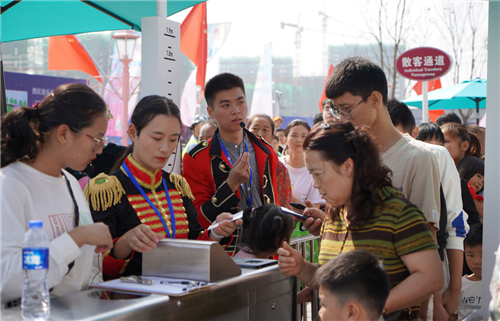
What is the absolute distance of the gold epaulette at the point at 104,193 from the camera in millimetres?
2107

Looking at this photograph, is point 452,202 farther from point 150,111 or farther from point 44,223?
point 44,223

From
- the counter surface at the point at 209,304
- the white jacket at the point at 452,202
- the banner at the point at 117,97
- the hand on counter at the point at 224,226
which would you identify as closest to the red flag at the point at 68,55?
the banner at the point at 117,97

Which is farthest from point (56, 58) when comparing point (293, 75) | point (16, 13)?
point (293, 75)

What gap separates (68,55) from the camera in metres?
8.02

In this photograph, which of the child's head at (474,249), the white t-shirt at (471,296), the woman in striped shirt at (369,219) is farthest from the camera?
the child's head at (474,249)

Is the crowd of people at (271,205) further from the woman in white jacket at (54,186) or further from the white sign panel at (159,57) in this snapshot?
the white sign panel at (159,57)

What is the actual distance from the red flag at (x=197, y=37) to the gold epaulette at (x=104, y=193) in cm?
532

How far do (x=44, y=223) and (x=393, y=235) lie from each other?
4.20 feet

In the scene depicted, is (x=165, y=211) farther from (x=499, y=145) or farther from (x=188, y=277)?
(x=499, y=145)

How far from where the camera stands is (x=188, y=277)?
1895mm

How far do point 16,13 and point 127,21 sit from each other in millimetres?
1100

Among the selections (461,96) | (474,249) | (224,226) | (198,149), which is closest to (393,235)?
(224,226)

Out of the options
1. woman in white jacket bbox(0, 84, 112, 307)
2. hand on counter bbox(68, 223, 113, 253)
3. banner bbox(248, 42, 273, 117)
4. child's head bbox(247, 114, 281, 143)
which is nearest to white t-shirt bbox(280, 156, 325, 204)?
child's head bbox(247, 114, 281, 143)

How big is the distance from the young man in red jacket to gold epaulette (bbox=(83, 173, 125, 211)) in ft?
2.51
